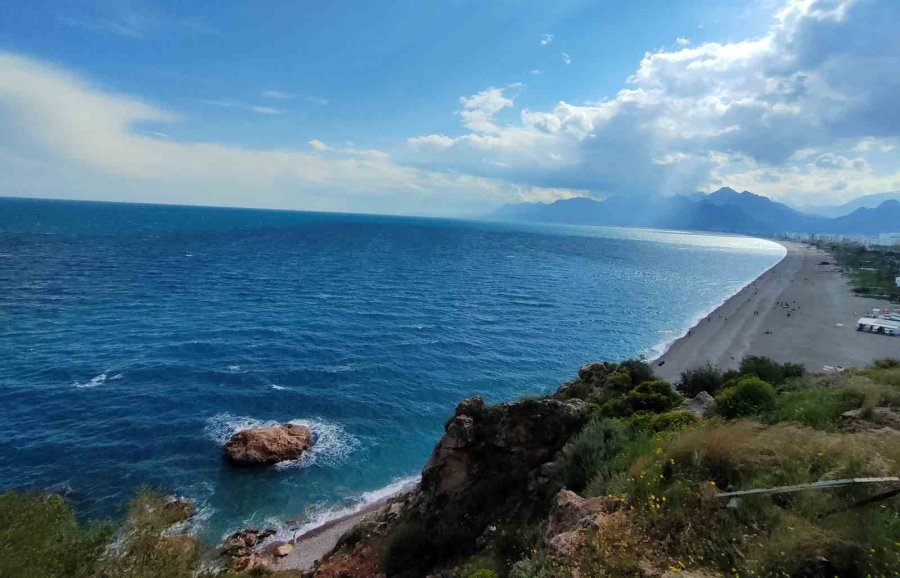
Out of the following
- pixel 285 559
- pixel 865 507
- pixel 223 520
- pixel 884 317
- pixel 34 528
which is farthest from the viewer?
pixel 884 317

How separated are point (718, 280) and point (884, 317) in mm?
58792

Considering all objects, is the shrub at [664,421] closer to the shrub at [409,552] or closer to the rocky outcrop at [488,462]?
the rocky outcrop at [488,462]

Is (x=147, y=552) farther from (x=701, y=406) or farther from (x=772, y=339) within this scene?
(x=772, y=339)

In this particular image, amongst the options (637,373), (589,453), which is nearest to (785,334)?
(637,373)

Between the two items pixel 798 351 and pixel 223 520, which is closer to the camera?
pixel 223 520

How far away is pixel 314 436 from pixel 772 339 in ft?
224

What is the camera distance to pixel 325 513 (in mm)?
29172

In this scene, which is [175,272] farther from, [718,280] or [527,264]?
[718,280]

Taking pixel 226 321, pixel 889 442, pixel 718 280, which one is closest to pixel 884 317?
pixel 718 280

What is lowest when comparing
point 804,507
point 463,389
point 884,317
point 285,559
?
point 285,559

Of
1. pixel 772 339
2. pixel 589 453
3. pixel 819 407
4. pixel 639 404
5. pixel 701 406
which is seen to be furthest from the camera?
pixel 772 339

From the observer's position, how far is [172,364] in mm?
46062

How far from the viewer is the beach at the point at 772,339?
Answer: 29.0 m

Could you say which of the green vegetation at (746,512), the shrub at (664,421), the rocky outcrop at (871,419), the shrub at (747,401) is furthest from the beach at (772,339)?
the rocky outcrop at (871,419)
